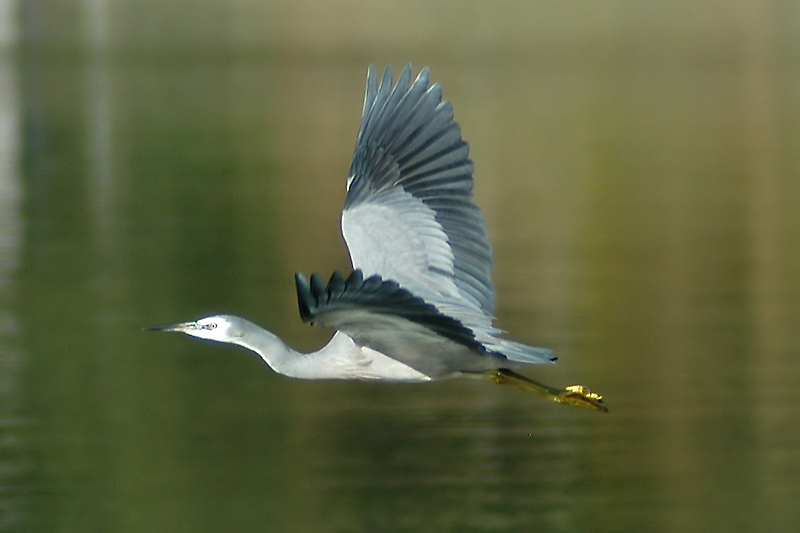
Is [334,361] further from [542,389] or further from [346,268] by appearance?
[346,268]

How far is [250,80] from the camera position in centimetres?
3058

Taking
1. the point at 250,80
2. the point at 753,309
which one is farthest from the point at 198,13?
the point at 753,309

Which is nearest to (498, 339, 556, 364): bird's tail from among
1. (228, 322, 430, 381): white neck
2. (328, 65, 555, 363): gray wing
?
(328, 65, 555, 363): gray wing

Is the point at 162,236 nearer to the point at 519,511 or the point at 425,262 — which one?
the point at 519,511

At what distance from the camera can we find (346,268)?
42.7ft

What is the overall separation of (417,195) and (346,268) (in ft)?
22.5

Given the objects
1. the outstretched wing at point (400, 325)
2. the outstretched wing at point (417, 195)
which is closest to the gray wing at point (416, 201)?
the outstretched wing at point (417, 195)

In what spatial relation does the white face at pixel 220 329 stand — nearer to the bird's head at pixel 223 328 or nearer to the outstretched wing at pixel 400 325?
the bird's head at pixel 223 328

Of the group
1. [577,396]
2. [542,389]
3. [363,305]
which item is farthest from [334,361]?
[363,305]

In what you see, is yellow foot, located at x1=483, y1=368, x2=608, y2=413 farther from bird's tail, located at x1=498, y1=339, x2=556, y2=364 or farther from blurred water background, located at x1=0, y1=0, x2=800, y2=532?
blurred water background, located at x1=0, y1=0, x2=800, y2=532

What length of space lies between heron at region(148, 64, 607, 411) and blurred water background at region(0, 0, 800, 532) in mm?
1434

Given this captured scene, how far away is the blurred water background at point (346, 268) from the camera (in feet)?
25.2

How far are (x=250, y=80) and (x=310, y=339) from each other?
66.9ft

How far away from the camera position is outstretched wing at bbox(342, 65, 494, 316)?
5.99 meters
